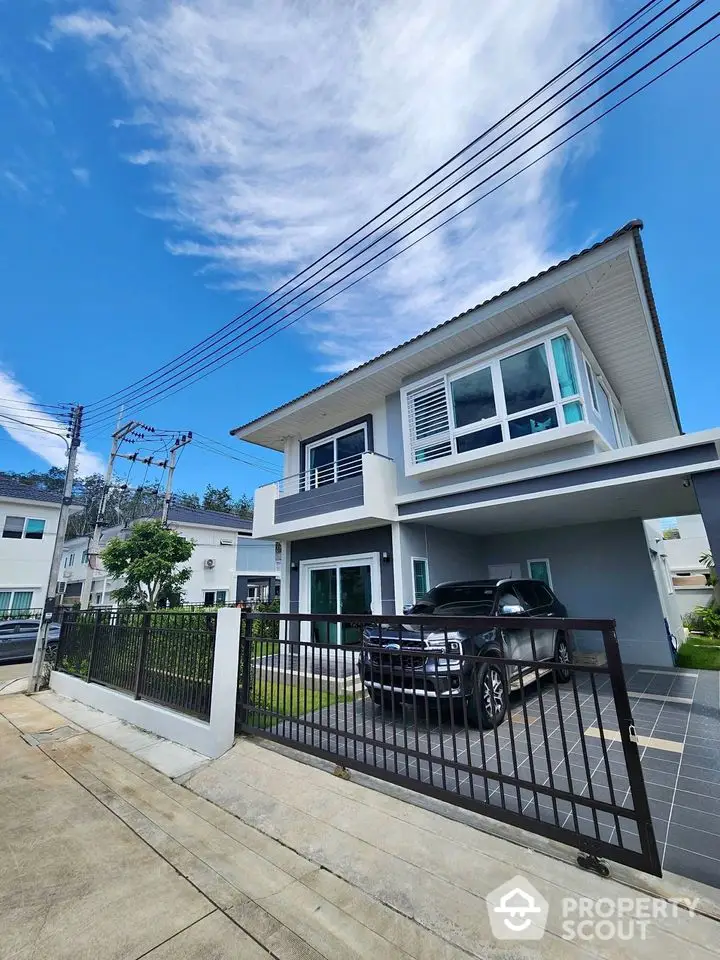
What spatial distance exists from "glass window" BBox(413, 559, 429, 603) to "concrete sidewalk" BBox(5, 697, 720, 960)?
5.11 meters

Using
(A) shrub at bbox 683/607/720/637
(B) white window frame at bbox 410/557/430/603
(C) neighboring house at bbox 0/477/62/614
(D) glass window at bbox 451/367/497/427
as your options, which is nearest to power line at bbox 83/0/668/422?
(D) glass window at bbox 451/367/497/427

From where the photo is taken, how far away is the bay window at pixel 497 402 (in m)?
6.84

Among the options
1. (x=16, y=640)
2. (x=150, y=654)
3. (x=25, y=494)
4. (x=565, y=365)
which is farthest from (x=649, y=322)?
(x=25, y=494)

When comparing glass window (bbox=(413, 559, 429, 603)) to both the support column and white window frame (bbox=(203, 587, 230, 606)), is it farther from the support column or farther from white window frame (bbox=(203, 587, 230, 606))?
white window frame (bbox=(203, 587, 230, 606))

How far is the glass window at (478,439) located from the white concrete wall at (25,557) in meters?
19.3

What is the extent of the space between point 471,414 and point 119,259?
896 cm

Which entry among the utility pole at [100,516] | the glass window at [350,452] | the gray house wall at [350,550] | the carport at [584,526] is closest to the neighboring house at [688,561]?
the carport at [584,526]

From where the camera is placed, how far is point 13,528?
63.8 feet

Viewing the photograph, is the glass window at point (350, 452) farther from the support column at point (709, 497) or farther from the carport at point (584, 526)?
the support column at point (709, 497)

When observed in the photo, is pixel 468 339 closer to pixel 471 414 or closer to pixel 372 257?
pixel 471 414

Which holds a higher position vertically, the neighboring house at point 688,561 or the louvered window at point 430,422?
the louvered window at point 430,422

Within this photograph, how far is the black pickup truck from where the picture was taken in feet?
10.6

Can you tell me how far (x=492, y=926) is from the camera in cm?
202

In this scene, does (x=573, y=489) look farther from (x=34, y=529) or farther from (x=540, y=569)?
(x=34, y=529)
